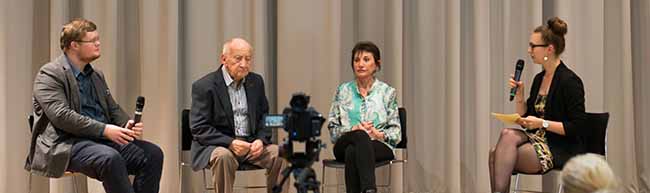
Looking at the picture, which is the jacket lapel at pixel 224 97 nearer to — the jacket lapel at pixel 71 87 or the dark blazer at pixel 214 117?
the dark blazer at pixel 214 117

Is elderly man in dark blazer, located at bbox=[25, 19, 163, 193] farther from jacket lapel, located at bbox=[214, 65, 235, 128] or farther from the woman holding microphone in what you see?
the woman holding microphone

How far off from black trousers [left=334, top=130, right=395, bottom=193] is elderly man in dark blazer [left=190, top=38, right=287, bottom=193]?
0.37 m

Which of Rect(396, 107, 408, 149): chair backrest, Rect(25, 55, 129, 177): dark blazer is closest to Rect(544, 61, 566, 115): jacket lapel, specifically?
Rect(396, 107, 408, 149): chair backrest

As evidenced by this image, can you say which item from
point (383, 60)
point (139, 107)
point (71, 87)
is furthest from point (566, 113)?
point (71, 87)

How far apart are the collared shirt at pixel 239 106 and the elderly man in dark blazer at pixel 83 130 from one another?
0.52 meters

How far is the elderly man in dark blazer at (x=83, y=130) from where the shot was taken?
4125 mm

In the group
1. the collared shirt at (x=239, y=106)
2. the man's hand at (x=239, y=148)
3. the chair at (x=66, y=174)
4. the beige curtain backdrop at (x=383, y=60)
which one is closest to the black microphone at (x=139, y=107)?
the chair at (x=66, y=174)

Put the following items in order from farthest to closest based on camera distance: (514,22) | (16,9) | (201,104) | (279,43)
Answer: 1. (514,22)
2. (279,43)
3. (16,9)
4. (201,104)

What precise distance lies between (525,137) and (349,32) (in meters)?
1.47

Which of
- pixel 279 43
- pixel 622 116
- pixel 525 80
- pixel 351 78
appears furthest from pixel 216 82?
pixel 622 116

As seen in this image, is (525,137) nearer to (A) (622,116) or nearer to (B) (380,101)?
(B) (380,101)

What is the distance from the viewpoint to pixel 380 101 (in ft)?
16.3

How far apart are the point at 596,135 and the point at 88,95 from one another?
8.95 feet

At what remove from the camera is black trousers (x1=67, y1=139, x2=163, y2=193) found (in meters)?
4.10
